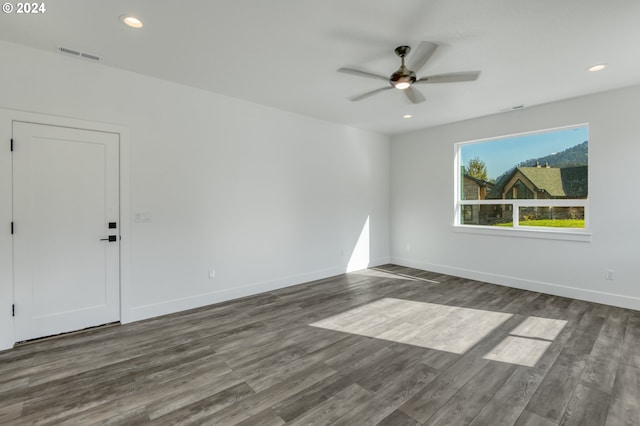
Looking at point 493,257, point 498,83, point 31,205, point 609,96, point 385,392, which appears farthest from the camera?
point 493,257

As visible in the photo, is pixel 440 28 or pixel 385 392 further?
pixel 440 28

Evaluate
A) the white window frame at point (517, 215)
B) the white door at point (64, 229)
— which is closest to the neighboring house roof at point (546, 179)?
the white window frame at point (517, 215)

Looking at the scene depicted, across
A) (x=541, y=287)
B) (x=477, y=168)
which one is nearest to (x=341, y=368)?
(x=541, y=287)

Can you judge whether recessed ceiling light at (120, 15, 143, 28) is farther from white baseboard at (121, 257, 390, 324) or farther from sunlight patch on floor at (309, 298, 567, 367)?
sunlight patch on floor at (309, 298, 567, 367)

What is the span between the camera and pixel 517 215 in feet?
15.7

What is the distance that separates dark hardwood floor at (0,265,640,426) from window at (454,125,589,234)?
1.42 m

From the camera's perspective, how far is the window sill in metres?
4.09

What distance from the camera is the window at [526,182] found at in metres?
4.22

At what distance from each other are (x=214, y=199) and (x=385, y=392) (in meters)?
3.09

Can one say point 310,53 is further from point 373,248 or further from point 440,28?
point 373,248

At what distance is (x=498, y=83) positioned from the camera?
360cm

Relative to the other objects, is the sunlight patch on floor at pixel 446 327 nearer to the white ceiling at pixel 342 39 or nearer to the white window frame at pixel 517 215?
the white window frame at pixel 517 215

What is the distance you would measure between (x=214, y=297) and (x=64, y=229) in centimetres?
185

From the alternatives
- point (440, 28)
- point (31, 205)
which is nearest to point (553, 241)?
point (440, 28)
